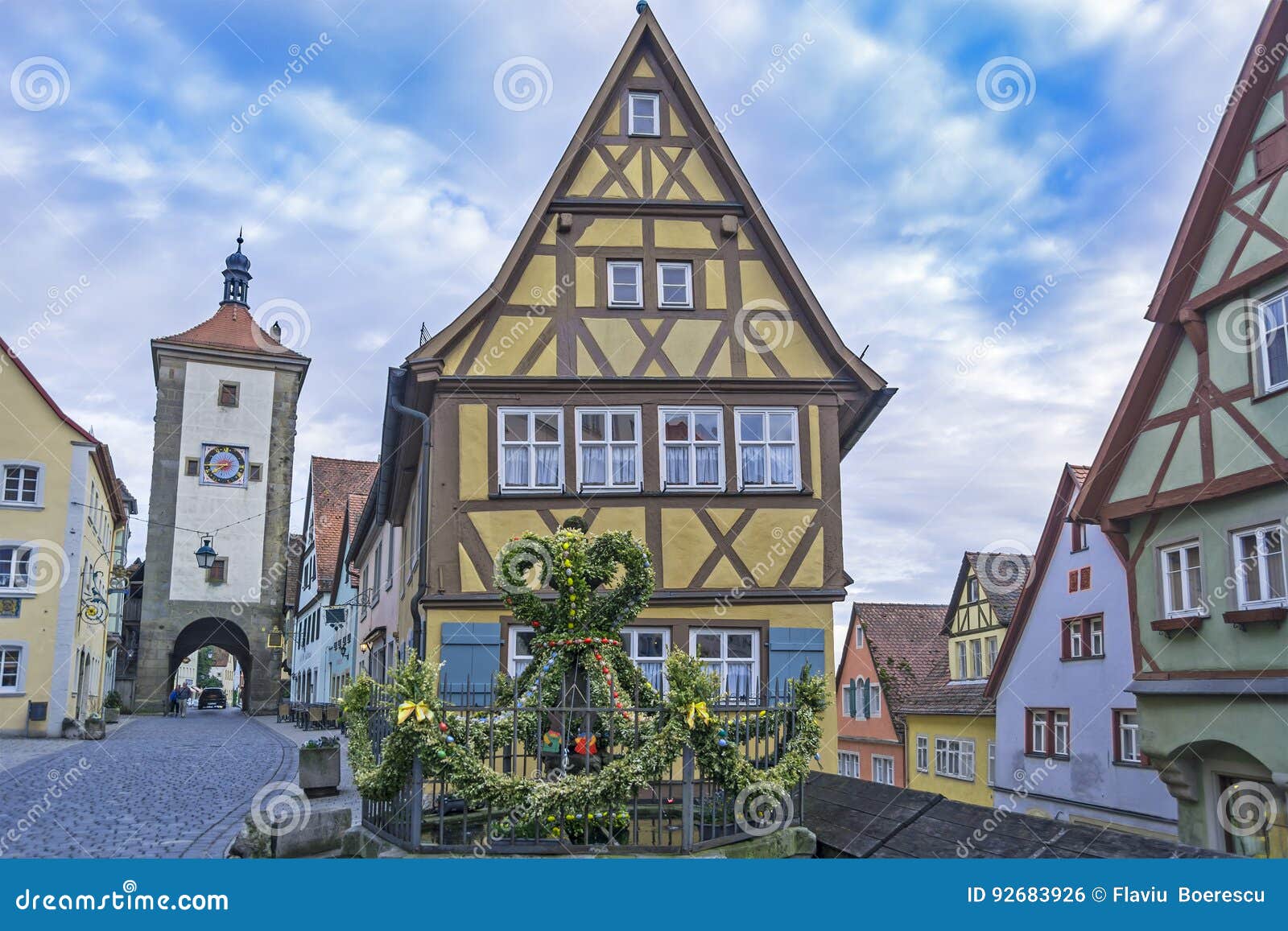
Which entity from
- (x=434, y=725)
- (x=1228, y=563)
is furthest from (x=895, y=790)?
(x=1228, y=563)

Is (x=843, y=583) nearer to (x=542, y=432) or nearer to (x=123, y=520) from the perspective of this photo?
(x=542, y=432)

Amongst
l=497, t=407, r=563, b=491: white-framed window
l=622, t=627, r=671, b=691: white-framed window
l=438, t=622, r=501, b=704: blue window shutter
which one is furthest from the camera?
l=497, t=407, r=563, b=491: white-framed window

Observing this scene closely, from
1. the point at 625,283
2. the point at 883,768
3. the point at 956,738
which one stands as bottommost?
the point at 883,768

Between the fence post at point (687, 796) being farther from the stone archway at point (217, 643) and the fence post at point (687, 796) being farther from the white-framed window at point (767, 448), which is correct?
the stone archway at point (217, 643)

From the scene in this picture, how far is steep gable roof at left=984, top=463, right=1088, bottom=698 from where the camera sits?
79.8ft

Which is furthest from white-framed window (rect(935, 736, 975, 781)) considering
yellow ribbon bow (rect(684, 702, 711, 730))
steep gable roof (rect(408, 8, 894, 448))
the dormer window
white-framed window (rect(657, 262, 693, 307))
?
yellow ribbon bow (rect(684, 702, 711, 730))

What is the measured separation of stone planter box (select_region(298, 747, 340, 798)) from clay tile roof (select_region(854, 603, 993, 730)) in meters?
21.6

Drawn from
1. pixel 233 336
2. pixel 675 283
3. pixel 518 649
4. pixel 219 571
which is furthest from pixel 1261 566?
pixel 233 336

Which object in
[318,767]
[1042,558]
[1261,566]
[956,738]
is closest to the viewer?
[318,767]

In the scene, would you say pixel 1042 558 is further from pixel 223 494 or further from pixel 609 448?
pixel 223 494

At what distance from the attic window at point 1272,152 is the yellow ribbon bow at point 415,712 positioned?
13.2 m

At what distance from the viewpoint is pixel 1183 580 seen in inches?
651

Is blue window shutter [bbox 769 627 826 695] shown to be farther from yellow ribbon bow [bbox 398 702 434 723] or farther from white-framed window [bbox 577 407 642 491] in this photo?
yellow ribbon bow [bbox 398 702 434 723]

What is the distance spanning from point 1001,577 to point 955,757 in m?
4.96
